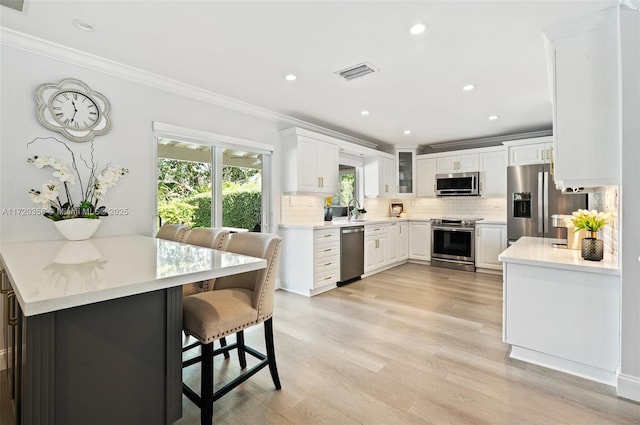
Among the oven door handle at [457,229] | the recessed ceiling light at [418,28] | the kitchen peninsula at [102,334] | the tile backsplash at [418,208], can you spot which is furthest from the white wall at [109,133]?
the oven door handle at [457,229]

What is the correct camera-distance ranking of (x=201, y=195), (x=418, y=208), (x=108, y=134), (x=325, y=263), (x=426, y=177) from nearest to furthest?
(x=108, y=134)
(x=201, y=195)
(x=325, y=263)
(x=426, y=177)
(x=418, y=208)

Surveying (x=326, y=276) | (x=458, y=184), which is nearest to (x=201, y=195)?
(x=326, y=276)

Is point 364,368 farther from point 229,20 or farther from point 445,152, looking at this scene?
point 445,152

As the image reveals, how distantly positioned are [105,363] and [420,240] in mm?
5640

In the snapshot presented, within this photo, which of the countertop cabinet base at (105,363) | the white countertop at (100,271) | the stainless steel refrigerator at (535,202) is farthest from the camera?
the stainless steel refrigerator at (535,202)

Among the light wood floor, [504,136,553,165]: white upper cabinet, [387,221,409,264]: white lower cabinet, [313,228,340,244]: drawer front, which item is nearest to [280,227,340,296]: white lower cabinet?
[313,228,340,244]: drawer front

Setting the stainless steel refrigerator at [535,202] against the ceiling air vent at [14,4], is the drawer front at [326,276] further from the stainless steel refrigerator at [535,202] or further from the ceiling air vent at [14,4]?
the ceiling air vent at [14,4]

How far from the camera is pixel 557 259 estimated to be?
2.24 meters

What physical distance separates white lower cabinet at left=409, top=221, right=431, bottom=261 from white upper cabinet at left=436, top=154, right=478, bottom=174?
1098 mm

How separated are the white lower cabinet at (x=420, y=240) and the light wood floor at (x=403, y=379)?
2.55 metres

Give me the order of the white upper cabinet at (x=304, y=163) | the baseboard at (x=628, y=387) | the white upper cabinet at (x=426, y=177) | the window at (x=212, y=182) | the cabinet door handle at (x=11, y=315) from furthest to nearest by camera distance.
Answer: the white upper cabinet at (x=426, y=177)
the white upper cabinet at (x=304, y=163)
the window at (x=212, y=182)
the baseboard at (x=628, y=387)
the cabinet door handle at (x=11, y=315)

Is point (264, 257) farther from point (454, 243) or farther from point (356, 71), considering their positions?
point (454, 243)

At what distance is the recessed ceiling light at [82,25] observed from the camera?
7.02ft

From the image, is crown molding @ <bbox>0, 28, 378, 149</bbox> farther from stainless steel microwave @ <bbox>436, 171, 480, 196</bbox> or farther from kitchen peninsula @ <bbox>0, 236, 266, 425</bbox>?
stainless steel microwave @ <bbox>436, 171, 480, 196</bbox>
